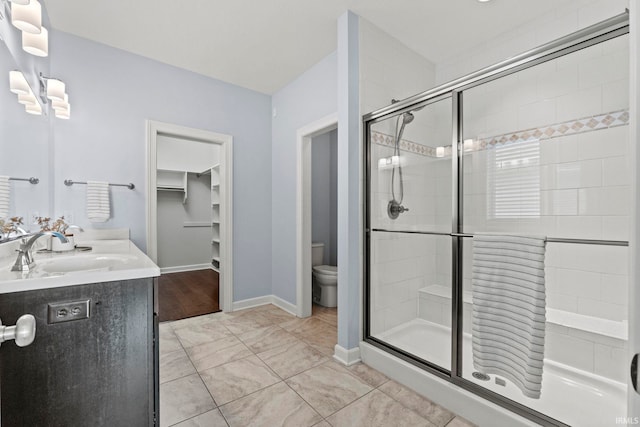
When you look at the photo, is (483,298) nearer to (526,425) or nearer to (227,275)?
(526,425)

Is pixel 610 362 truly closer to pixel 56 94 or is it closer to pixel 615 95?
pixel 615 95

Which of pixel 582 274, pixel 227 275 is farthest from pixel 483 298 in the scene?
pixel 227 275

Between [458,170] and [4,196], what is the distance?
2408 mm

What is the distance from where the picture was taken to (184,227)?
217 inches

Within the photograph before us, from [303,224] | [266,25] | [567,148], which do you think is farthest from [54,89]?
[567,148]

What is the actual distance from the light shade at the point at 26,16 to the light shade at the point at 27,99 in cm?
46

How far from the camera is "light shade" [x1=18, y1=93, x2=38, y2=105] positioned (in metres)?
1.59

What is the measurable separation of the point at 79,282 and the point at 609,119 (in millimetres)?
2995

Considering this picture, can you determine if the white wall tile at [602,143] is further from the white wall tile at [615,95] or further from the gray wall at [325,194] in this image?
the gray wall at [325,194]

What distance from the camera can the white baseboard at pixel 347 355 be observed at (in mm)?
2096

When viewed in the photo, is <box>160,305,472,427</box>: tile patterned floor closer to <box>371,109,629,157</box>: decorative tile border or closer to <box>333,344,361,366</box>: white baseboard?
<box>333,344,361,366</box>: white baseboard

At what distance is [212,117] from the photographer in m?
3.08

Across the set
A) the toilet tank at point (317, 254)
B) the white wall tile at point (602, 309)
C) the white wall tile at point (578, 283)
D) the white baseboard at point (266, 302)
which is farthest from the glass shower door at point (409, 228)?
the toilet tank at point (317, 254)

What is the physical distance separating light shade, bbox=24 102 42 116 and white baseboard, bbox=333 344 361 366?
2.52 metres
